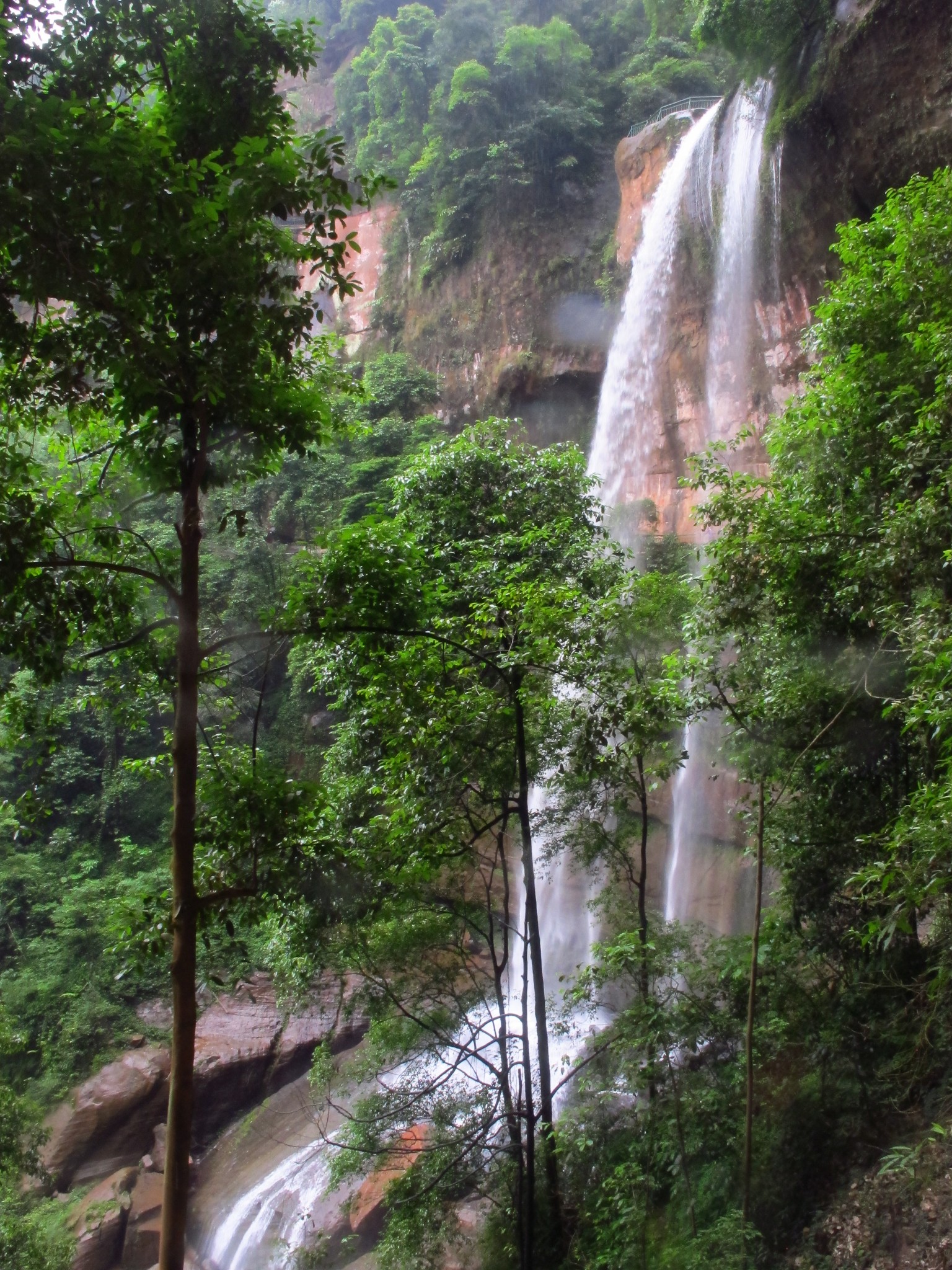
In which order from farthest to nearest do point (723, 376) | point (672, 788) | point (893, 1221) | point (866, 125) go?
point (723, 376)
point (672, 788)
point (866, 125)
point (893, 1221)

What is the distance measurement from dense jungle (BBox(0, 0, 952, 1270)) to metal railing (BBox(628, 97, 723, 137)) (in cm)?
550

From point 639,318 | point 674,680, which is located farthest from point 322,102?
point 674,680

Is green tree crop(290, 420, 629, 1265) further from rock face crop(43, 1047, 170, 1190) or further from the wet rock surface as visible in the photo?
rock face crop(43, 1047, 170, 1190)

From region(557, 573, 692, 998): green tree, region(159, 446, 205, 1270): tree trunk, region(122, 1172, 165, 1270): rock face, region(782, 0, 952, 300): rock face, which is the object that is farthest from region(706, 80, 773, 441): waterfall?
region(122, 1172, 165, 1270): rock face

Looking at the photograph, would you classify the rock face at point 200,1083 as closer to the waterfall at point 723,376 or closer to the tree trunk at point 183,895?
the waterfall at point 723,376

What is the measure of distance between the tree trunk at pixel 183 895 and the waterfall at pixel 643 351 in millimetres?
13389

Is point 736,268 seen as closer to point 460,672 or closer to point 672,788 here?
point 672,788

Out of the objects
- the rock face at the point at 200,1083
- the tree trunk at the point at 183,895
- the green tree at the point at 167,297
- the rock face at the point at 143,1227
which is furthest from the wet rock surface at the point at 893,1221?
the rock face at the point at 143,1227

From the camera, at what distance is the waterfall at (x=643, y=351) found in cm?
1662

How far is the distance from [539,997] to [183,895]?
305 centimetres

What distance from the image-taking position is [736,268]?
49.3 ft

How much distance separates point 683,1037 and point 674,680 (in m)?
2.43

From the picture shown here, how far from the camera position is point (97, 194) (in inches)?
139

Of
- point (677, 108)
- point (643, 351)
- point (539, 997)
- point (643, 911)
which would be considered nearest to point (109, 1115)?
point (539, 997)
